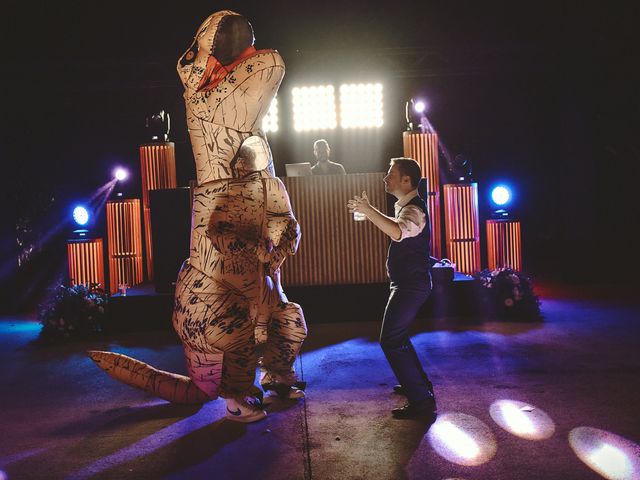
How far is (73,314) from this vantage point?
6.79 m

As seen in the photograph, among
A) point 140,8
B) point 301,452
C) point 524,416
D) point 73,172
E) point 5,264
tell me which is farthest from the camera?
point 73,172

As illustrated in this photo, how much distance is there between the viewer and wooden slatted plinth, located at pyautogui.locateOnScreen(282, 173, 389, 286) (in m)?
6.96

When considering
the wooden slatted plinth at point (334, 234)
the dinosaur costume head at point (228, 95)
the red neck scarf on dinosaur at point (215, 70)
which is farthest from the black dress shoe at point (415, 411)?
the wooden slatted plinth at point (334, 234)

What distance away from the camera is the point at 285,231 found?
12.7ft

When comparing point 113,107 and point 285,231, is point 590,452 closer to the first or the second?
point 285,231

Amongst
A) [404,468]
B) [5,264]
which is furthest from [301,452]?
[5,264]

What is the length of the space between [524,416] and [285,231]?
1.76 meters

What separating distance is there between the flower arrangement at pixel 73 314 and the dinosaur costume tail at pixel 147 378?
2.88 m

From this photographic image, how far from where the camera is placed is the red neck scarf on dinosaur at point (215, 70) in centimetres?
372

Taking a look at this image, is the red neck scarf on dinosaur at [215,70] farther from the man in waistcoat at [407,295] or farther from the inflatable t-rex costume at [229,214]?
the man in waistcoat at [407,295]

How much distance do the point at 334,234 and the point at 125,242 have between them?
120 inches

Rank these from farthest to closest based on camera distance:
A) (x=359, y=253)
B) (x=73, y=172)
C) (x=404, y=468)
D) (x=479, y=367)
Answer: (x=73, y=172)
(x=359, y=253)
(x=479, y=367)
(x=404, y=468)

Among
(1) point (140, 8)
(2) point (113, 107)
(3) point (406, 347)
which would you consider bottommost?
(3) point (406, 347)

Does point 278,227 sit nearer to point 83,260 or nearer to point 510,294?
point 510,294
